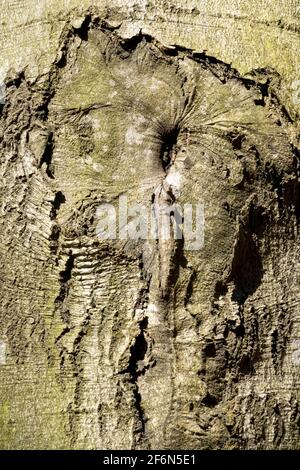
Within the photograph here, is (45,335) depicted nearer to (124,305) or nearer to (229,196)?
(124,305)

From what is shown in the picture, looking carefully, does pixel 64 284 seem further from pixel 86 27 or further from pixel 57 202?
pixel 86 27

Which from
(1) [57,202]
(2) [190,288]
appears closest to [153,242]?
(2) [190,288]

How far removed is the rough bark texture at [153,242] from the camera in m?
1.59

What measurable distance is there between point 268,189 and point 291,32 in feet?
1.23

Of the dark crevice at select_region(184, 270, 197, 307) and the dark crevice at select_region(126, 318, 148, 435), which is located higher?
the dark crevice at select_region(184, 270, 197, 307)

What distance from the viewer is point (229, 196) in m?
1.61

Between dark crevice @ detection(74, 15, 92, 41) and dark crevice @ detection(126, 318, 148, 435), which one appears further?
dark crevice @ detection(74, 15, 92, 41)

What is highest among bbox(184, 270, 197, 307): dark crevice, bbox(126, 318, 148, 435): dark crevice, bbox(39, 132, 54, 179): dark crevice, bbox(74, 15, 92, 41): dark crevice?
bbox(74, 15, 92, 41): dark crevice

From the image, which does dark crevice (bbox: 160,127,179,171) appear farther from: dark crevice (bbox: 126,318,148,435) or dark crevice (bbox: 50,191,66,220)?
dark crevice (bbox: 126,318,148,435)

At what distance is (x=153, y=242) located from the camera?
1604 millimetres

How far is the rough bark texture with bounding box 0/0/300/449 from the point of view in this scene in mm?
1586

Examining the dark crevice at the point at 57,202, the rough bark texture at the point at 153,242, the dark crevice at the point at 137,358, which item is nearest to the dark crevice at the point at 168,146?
the rough bark texture at the point at 153,242

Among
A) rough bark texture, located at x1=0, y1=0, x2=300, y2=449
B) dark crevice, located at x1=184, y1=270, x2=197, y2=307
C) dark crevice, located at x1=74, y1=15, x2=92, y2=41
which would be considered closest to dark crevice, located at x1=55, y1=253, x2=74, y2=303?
rough bark texture, located at x1=0, y1=0, x2=300, y2=449

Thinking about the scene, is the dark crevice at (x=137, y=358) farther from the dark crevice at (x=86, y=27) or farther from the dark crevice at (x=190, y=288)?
the dark crevice at (x=86, y=27)
